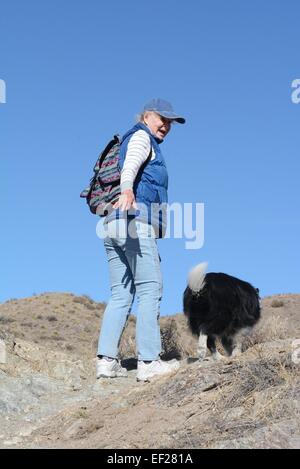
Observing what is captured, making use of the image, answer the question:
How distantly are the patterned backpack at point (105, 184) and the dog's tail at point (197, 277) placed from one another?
1.67 meters

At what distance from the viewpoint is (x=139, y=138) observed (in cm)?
664

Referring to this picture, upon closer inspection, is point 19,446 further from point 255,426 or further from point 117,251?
point 117,251

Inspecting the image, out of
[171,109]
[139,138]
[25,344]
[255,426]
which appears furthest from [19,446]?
[25,344]

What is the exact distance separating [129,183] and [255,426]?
262 centimetres

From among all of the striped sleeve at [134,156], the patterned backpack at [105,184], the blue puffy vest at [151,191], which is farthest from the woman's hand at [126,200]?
the patterned backpack at [105,184]

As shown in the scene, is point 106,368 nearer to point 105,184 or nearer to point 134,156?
point 105,184

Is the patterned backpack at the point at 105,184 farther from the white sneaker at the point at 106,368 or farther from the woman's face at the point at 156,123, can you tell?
the white sneaker at the point at 106,368

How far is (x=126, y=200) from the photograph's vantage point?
6141 millimetres

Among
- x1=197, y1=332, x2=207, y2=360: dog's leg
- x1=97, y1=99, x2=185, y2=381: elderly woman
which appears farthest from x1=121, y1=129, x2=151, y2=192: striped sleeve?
x1=197, y1=332, x2=207, y2=360: dog's leg

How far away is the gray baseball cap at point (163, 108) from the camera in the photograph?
22.4 ft

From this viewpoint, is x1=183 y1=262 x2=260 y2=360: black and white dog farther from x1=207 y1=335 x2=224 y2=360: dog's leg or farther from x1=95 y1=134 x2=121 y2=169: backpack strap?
x1=95 y1=134 x2=121 y2=169: backpack strap

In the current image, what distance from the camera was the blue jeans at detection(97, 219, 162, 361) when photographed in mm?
6648

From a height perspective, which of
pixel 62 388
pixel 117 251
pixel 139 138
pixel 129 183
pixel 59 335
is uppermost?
pixel 139 138
